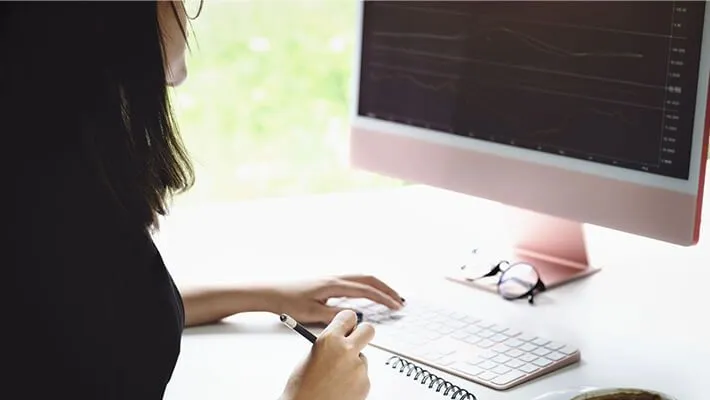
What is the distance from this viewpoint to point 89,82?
3.11 ft

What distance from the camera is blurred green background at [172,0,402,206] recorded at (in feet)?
11.4

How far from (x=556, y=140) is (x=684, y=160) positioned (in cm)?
18

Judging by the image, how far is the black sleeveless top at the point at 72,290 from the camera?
96 centimetres

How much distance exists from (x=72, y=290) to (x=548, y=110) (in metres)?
0.69

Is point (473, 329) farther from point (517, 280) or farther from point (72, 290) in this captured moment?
point (72, 290)

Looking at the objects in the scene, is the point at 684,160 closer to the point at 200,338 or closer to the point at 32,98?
the point at 200,338

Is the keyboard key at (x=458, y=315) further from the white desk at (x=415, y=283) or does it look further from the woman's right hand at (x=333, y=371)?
the woman's right hand at (x=333, y=371)

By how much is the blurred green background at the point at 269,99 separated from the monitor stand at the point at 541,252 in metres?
1.92

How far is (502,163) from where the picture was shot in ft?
4.96

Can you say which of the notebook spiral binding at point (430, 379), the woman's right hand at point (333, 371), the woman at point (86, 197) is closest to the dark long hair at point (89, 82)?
the woman at point (86, 197)

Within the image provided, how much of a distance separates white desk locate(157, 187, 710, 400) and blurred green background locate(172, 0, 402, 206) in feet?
5.16

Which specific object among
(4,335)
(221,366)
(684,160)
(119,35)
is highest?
(119,35)

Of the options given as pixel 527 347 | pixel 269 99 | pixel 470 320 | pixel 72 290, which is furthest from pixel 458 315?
pixel 269 99

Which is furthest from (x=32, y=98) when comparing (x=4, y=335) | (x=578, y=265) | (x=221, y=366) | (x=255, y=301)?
(x=578, y=265)
